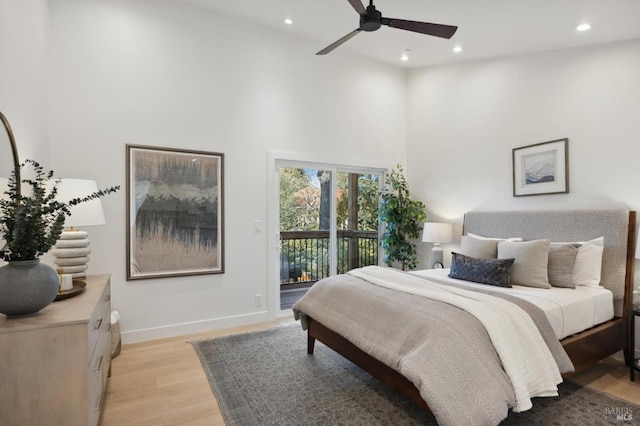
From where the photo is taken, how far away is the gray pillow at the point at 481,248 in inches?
133

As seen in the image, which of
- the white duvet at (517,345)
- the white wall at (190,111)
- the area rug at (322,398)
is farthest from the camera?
the white wall at (190,111)

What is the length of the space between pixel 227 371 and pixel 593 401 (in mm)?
2598

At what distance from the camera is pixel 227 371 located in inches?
107

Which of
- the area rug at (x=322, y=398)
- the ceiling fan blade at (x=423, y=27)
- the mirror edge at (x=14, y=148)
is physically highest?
the ceiling fan blade at (x=423, y=27)

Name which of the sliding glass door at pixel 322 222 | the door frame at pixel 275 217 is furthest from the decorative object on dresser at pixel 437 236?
the door frame at pixel 275 217

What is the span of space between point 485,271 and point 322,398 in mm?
1759

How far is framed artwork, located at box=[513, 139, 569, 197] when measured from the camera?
342 centimetres

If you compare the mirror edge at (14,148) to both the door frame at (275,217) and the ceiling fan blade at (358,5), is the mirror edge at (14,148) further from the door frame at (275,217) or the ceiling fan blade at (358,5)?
the door frame at (275,217)

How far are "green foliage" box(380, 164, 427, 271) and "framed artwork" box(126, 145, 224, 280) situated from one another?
7.37ft

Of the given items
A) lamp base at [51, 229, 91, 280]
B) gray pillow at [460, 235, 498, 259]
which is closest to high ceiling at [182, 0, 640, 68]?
gray pillow at [460, 235, 498, 259]

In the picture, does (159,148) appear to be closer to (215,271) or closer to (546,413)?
(215,271)

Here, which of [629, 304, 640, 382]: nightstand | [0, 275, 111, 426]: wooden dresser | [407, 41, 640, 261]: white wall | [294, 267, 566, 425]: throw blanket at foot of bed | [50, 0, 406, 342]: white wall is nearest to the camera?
[0, 275, 111, 426]: wooden dresser

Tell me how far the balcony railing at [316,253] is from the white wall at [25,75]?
2.56 m

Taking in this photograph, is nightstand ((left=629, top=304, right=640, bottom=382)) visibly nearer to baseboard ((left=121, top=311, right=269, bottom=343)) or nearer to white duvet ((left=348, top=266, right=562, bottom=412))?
white duvet ((left=348, top=266, right=562, bottom=412))
